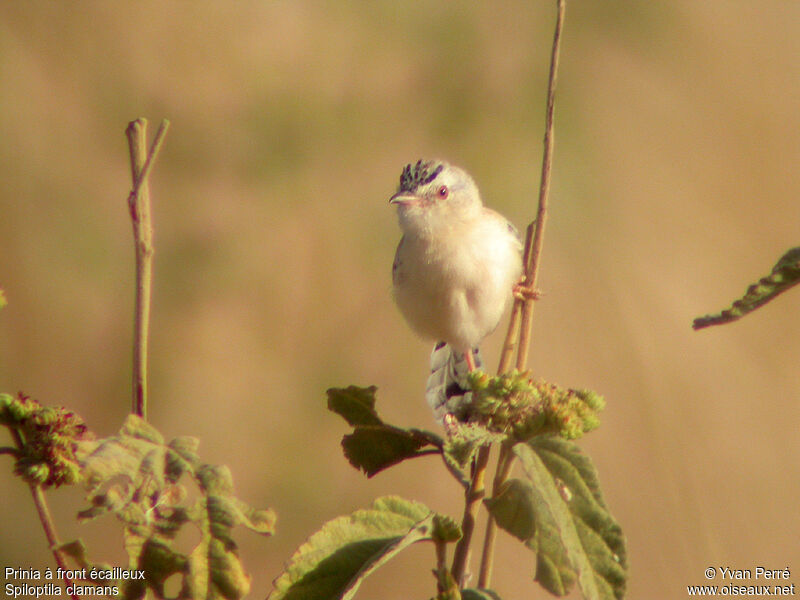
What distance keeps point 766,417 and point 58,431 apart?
5238 millimetres

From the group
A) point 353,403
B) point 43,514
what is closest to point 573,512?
point 353,403

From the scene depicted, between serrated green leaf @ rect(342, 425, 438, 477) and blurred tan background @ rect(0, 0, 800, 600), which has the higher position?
blurred tan background @ rect(0, 0, 800, 600)

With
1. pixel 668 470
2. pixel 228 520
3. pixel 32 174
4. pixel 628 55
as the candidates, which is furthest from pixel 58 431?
pixel 628 55

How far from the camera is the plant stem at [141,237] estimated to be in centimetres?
138

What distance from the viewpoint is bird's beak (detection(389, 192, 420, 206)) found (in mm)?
4258

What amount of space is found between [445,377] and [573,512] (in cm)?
278

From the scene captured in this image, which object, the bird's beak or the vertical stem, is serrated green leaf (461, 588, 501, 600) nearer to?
the vertical stem

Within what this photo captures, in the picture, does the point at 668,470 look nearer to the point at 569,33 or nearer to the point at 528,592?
the point at 528,592

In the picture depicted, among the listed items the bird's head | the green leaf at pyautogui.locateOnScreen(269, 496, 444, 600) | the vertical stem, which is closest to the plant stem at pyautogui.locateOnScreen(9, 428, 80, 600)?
the green leaf at pyautogui.locateOnScreen(269, 496, 444, 600)

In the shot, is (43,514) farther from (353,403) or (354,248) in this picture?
(354,248)

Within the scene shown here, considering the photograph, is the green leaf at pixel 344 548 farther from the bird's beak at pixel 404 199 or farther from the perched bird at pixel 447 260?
the bird's beak at pixel 404 199

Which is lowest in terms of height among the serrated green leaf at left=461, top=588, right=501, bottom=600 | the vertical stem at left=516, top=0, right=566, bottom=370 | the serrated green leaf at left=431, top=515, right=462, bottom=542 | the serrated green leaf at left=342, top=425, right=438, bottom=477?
the serrated green leaf at left=461, top=588, right=501, bottom=600

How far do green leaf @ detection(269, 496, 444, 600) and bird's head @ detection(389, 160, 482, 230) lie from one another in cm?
285

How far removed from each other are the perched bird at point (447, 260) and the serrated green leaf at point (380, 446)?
2.54 m
